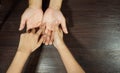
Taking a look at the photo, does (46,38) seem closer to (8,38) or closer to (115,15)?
(8,38)

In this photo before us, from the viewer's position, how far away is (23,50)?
0.83m

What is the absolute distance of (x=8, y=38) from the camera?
135 centimetres

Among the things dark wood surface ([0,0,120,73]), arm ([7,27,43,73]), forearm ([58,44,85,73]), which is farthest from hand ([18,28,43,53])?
dark wood surface ([0,0,120,73])

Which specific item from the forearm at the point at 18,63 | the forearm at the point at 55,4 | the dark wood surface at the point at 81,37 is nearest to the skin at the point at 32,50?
the forearm at the point at 18,63

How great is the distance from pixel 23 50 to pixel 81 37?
58 centimetres

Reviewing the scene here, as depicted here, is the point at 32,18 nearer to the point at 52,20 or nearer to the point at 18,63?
the point at 52,20

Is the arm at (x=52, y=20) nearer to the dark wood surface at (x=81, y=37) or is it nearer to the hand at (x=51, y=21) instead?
the hand at (x=51, y=21)

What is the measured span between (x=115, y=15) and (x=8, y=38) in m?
0.68

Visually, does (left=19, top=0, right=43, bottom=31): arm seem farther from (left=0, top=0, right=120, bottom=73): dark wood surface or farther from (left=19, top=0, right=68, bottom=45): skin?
(left=0, top=0, right=120, bottom=73): dark wood surface

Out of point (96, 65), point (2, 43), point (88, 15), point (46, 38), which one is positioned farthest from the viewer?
point (88, 15)

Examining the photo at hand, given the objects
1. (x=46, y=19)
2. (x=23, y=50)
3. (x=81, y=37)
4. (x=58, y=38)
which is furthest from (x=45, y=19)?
(x=81, y=37)

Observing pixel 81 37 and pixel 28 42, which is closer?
pixel 28 42

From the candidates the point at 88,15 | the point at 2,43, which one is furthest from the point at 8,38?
the point at 88,15

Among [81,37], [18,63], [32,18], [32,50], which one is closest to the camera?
[18,63]
